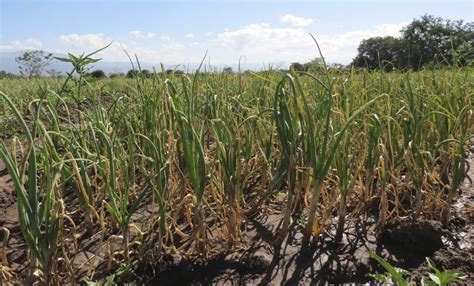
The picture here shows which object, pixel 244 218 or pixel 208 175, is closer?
pixel 208 175

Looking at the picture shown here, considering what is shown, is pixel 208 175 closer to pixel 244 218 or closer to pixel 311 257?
pixel 244 218

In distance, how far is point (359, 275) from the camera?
46.1 inches

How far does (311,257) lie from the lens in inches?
48.5

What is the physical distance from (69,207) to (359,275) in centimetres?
109

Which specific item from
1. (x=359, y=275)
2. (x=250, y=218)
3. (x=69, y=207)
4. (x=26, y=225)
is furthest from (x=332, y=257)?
(x=69, y=207)

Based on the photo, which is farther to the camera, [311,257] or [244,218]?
[244,218]

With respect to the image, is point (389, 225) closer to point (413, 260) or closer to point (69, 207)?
point (413, 260)

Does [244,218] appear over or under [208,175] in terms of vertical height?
under

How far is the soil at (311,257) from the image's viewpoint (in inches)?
46.0

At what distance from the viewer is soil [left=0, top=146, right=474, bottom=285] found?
1.17 m

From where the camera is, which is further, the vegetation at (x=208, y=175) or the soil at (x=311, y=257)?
the soil at (x=311, y=257)

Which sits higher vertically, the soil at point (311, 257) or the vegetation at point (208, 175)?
the vegetation at point (208, 175)

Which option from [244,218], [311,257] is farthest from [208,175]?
[311,257]

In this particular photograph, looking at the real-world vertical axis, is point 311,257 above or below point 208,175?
below
